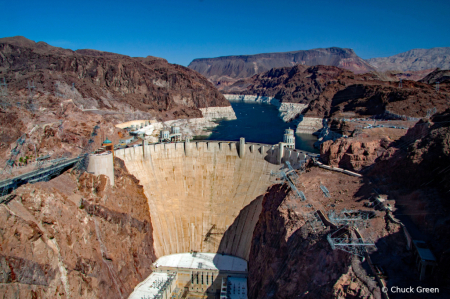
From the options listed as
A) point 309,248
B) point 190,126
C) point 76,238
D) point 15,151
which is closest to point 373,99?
point 190,126

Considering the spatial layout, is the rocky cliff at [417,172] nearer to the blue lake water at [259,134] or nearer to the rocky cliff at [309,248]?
the rocky cliff at [309,248]

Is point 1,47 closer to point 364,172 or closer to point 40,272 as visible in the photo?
point 40,272

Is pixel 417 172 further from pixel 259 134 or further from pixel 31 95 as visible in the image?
pixel 259 134

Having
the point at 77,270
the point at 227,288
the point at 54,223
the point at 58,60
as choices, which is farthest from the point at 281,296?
the point at 58,60

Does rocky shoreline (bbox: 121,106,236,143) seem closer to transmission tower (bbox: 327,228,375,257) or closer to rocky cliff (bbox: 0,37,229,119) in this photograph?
rocky cliff (bbox: 0,37,229,119)

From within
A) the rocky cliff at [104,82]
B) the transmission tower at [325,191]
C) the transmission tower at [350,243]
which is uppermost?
the rocky cliff at [104,82]

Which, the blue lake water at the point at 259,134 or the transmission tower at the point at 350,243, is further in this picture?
the blue lake water at the point at 259,134

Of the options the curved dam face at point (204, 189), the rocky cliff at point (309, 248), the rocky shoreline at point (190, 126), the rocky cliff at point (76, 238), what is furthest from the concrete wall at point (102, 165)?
A: the rocky shoreline at point (190, 126)
